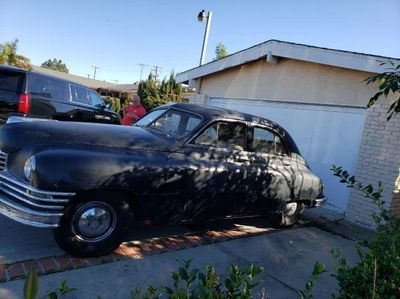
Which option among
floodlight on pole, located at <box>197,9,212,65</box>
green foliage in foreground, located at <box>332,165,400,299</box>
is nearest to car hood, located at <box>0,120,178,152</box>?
green foliage in foreground, located at <box>332,165,400,299</box>

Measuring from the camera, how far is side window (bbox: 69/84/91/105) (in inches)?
384

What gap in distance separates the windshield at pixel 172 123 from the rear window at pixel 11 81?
4327 mm

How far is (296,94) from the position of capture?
8.53m

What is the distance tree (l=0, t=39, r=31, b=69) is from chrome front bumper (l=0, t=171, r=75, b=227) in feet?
86.8

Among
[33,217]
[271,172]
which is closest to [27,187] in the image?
[33,217]

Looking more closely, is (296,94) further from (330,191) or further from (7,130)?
(7,130)

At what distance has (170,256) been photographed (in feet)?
15.0

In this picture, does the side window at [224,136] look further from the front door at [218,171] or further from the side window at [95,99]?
the side window at [95,99]

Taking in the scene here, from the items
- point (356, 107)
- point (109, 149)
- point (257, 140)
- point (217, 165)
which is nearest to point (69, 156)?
point (109, 149)

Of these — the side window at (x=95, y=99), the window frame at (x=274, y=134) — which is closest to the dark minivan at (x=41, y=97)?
the side window at (x=95, y=99)

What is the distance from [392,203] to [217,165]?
353cm

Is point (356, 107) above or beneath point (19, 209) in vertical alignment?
above

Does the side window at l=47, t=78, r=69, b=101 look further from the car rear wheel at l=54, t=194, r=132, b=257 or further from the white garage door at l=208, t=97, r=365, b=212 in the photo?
the car rear wheel at l=54, t=194, r=132, b=257

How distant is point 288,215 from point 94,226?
3.38 m
